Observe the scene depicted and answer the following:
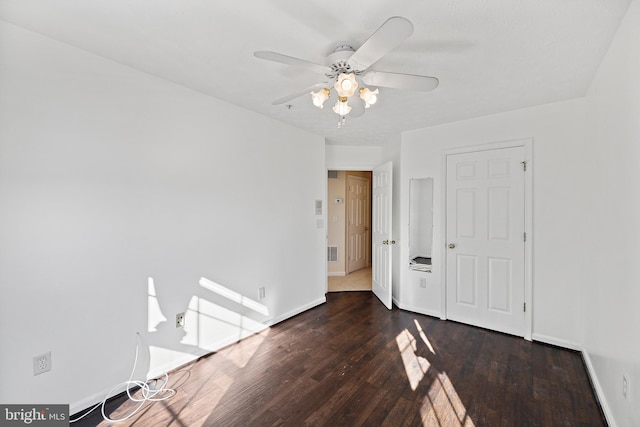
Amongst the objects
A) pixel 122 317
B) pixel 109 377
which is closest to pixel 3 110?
pixel 122 317

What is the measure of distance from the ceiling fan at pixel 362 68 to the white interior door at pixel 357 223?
379 cm

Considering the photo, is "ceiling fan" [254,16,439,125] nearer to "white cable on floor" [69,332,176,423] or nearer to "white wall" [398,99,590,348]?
"white wall" [398,99,590,348]

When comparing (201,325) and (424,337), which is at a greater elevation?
(201,325)

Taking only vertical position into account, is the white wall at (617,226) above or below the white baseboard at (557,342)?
above

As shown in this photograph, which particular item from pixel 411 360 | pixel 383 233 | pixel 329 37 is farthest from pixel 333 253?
pixel 329 37

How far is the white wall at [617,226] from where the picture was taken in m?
1.45

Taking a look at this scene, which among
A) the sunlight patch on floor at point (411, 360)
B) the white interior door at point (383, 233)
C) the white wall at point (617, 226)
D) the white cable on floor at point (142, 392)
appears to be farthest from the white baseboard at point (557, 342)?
the white cable on floor at point (142, 392)

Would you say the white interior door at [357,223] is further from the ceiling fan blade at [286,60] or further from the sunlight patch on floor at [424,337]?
the ceiling fan blade at [286,60]

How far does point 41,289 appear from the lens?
174 cm

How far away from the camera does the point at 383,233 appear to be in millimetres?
4082

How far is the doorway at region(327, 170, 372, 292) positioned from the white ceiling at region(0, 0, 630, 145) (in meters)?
3.03

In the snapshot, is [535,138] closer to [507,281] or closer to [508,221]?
[508,221]

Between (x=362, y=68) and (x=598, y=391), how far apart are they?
9.30ft

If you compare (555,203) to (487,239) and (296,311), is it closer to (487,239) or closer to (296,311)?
(487,239)
